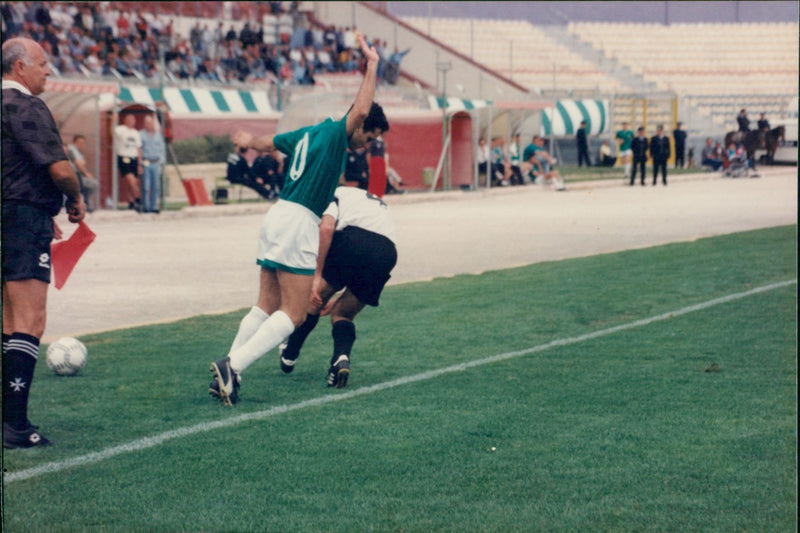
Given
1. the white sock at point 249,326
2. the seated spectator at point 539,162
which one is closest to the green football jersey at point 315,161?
the white sock at point 249,326

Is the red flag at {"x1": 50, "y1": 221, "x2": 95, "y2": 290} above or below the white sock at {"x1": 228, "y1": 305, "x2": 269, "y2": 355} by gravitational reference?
above

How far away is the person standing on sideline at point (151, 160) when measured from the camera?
22453 millimetres

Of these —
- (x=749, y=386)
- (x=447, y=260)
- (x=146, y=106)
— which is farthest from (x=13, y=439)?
(x=146, y=106)

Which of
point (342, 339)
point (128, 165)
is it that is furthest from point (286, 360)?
point (128, 165)

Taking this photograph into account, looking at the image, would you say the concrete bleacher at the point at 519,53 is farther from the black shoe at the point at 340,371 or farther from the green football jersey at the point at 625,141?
the black shoe at the point at 340,371

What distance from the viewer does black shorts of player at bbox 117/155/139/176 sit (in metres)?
22.7

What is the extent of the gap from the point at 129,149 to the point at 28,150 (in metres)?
17.5

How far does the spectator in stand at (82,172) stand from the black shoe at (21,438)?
16.0 m

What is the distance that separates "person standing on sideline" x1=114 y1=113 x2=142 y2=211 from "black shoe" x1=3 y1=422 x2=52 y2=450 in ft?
55.6

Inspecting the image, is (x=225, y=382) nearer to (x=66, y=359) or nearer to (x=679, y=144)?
(x=66, y=359)

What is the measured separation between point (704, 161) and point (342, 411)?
38288 mm

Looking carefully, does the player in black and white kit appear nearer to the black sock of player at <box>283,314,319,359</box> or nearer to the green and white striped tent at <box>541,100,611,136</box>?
the black sock of player at <box>283,314,319,359</box>

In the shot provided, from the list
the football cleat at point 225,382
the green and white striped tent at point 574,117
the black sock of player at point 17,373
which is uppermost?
the green and white striped tent at point 574,117

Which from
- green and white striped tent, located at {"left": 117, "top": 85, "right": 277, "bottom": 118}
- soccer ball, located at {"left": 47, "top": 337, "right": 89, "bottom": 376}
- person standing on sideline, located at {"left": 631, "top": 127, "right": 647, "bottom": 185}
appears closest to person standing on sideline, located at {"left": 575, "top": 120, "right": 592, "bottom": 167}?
person standing on sideline, located at {"left": 631, "top": 127, "right": 647, "bottom": 185}
